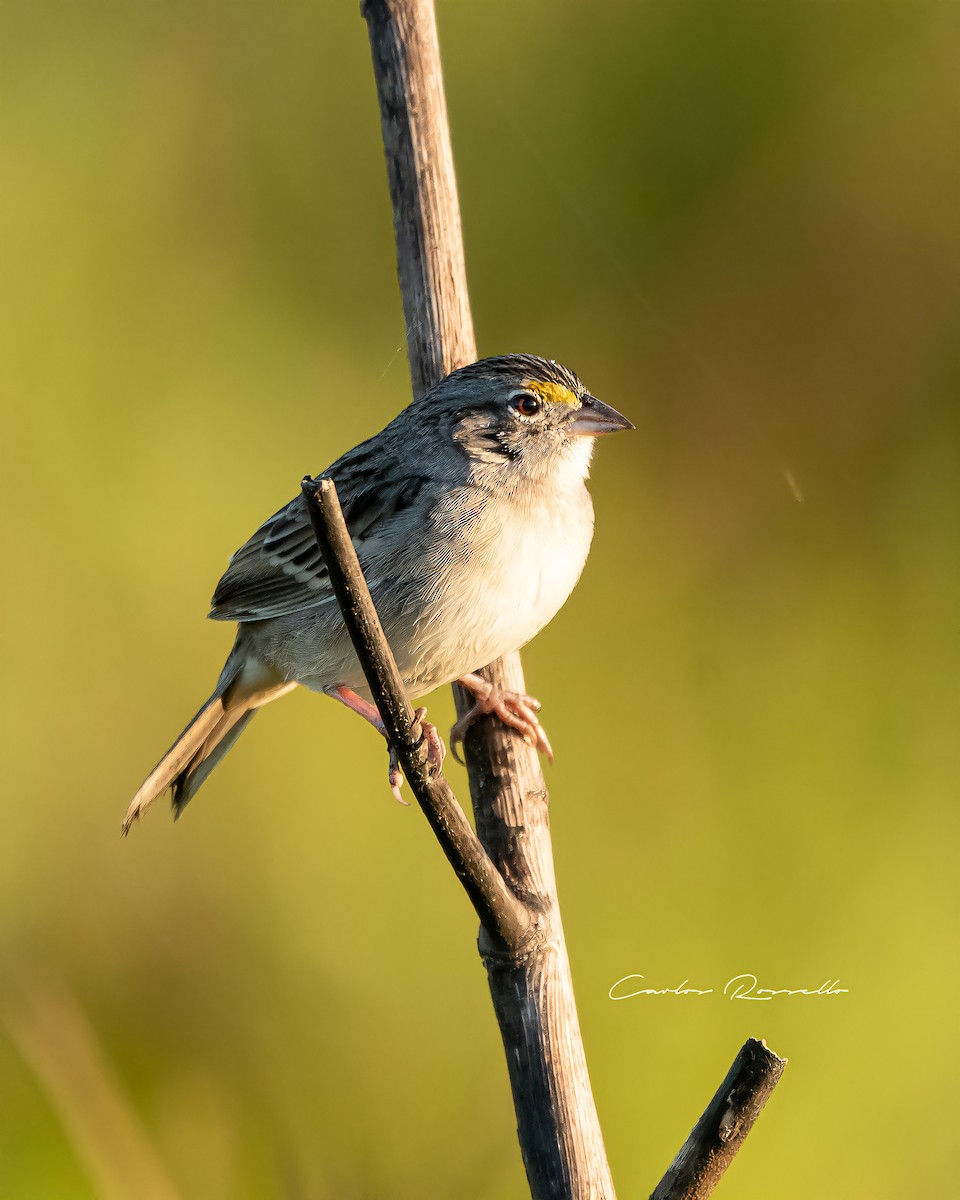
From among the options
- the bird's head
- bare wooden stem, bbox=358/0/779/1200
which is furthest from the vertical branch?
the bird's head

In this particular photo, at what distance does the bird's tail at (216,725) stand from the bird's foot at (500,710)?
1.08 feet

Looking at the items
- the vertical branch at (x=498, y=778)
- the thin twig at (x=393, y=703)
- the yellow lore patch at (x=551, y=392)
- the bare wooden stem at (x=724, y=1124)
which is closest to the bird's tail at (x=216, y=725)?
the vertical branch at (x=498, y=778)

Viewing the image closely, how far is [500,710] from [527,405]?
43cm

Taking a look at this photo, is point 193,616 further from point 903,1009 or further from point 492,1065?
point 903,1009

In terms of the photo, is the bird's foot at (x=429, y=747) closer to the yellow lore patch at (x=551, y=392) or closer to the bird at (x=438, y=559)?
the bird at (x=438, y=559)

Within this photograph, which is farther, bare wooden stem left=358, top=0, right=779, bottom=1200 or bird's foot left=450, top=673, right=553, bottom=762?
bird's foot left=450, top=673, right=553, bottom=762

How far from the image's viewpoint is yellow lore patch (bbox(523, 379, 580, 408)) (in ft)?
5.63

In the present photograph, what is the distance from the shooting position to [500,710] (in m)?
1.77

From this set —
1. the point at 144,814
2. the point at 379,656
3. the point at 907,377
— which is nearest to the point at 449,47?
the point at 907,377

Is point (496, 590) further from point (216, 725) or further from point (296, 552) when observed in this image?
point (216, 725)

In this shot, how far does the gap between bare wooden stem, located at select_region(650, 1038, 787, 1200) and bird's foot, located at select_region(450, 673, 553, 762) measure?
2.35 ft

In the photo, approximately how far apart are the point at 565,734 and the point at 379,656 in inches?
43.3

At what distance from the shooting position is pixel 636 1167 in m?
1.90

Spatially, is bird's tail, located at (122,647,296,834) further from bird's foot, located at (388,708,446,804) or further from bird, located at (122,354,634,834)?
bird's foot, located at (388,708,446,804)
